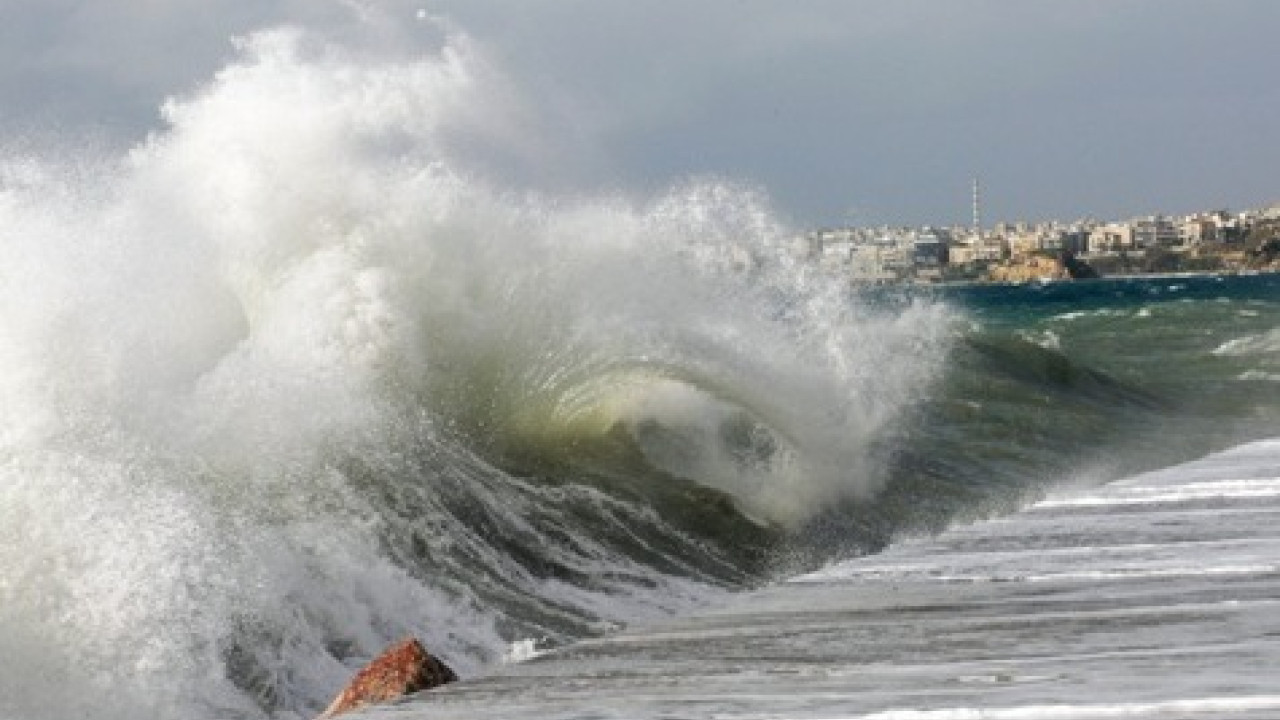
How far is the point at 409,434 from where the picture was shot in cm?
1282

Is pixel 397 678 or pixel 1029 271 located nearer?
pixel 397 678

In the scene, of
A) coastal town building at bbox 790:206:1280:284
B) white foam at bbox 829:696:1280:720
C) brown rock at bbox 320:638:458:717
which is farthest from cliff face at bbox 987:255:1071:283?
white foam at bbox 829:696:1280:720

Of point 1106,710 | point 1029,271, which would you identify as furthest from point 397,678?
point 1029,271

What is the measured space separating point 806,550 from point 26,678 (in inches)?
269

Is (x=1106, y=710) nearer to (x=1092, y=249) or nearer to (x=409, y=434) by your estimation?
(x=409, y=434)

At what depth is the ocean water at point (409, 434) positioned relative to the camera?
8.28m

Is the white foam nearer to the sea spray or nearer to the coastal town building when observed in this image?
the sea spray

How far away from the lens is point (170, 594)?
8.09 metres

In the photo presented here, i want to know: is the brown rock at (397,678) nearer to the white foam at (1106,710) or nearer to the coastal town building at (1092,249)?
the white foam at (1106,710)

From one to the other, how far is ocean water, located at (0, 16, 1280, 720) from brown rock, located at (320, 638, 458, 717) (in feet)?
2.19

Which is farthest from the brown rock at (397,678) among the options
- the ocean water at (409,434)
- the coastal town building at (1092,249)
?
the coastal town building at (1092,249)

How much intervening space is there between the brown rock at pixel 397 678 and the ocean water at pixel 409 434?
669 millimetres

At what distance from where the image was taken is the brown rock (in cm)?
443

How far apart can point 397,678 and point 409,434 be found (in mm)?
8426
